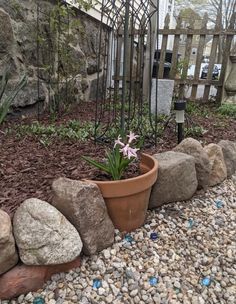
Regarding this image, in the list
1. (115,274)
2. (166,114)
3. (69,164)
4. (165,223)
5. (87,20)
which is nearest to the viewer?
(115,274)

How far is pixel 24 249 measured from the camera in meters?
1.13

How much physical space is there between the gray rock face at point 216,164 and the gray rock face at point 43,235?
1.19m

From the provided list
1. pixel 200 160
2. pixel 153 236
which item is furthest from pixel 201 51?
pixel 153 236

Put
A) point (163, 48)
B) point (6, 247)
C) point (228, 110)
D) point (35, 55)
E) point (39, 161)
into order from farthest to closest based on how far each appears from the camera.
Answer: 1. point (163, 48)
2. point (228, 110)
3. point (35, 55)
4. point (39, 161)
5. point (6, 247)

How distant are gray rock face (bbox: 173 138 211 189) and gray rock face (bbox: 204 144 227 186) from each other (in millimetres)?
130

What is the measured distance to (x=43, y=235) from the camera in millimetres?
1141

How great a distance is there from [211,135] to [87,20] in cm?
241

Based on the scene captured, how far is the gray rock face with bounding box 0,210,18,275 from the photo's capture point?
1.08m

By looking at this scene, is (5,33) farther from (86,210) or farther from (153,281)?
(153,281)

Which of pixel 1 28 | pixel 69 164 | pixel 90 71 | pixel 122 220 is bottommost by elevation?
pixel 122 220

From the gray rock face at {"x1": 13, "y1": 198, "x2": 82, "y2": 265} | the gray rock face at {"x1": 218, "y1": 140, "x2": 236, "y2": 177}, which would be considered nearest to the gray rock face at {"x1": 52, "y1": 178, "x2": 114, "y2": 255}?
the gray rock face at {"x1": 13, "y1": 198, "x2": 82, "y2": 265}

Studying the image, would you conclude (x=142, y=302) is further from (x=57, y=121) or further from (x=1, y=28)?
(x=1, y=28)

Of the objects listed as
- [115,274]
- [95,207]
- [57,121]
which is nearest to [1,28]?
[57,121]

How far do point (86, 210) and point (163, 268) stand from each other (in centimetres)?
44
